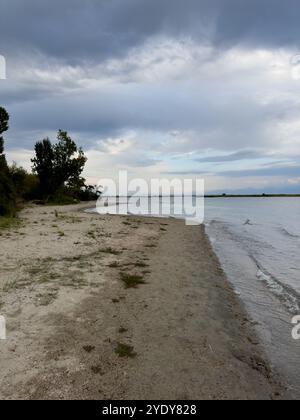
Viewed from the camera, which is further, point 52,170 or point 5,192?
point 52,170

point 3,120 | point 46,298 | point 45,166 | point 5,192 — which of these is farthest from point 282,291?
point 45,166

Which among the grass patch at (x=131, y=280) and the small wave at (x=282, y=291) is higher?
the grass patch at (x=131, y=280)

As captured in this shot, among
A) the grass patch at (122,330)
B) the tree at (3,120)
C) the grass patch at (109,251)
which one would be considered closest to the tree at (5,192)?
the tree at (3,120)

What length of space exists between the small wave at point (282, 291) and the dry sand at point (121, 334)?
1687mm

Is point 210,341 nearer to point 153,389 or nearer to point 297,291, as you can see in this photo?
point 153,389

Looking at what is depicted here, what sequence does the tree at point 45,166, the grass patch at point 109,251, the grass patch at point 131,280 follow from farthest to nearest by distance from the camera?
1. the tree at point 45,166
2. the grass patch at point 109,251
3. the grass patch at point 131,280

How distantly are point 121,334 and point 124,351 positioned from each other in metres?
0.84

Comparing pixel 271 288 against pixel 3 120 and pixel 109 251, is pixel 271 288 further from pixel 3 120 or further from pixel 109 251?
pixel 3 120

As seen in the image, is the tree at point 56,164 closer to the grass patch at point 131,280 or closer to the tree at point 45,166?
the tree at point 45,166

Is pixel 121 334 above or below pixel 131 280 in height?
below

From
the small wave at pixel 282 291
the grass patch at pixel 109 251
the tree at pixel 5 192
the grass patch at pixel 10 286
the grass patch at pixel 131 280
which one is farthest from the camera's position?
the tree at pixel 5 192

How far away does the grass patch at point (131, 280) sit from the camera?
1192cm

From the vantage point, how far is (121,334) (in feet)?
26.2

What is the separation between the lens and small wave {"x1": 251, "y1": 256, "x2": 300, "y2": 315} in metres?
11.1
